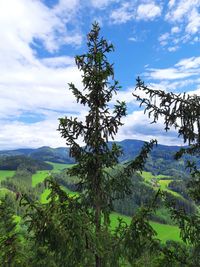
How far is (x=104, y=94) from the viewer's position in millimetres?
14531

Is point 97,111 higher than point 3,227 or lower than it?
higher

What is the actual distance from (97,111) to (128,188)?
12.5 feet

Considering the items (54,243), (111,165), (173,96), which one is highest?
(173,96)

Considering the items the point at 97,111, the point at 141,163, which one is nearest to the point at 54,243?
the point at 141,163

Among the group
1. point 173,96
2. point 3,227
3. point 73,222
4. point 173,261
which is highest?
point 173,96

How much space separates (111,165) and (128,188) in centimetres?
127

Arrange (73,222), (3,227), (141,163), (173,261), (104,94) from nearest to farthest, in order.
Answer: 1. (73,222)
2. (173,261)
3. (141,163)
4. (104,94)
5. (3,227)

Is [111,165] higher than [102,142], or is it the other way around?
[102,142]

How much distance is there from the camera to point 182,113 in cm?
1095

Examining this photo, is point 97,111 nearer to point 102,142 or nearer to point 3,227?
point 102,142

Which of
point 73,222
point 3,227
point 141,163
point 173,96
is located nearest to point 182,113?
point 173,96

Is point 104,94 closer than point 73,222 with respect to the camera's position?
No

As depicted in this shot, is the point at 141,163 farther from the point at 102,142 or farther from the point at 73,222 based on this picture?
the point at 73,222

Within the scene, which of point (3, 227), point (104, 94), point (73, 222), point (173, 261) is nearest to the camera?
point (73, 222)
